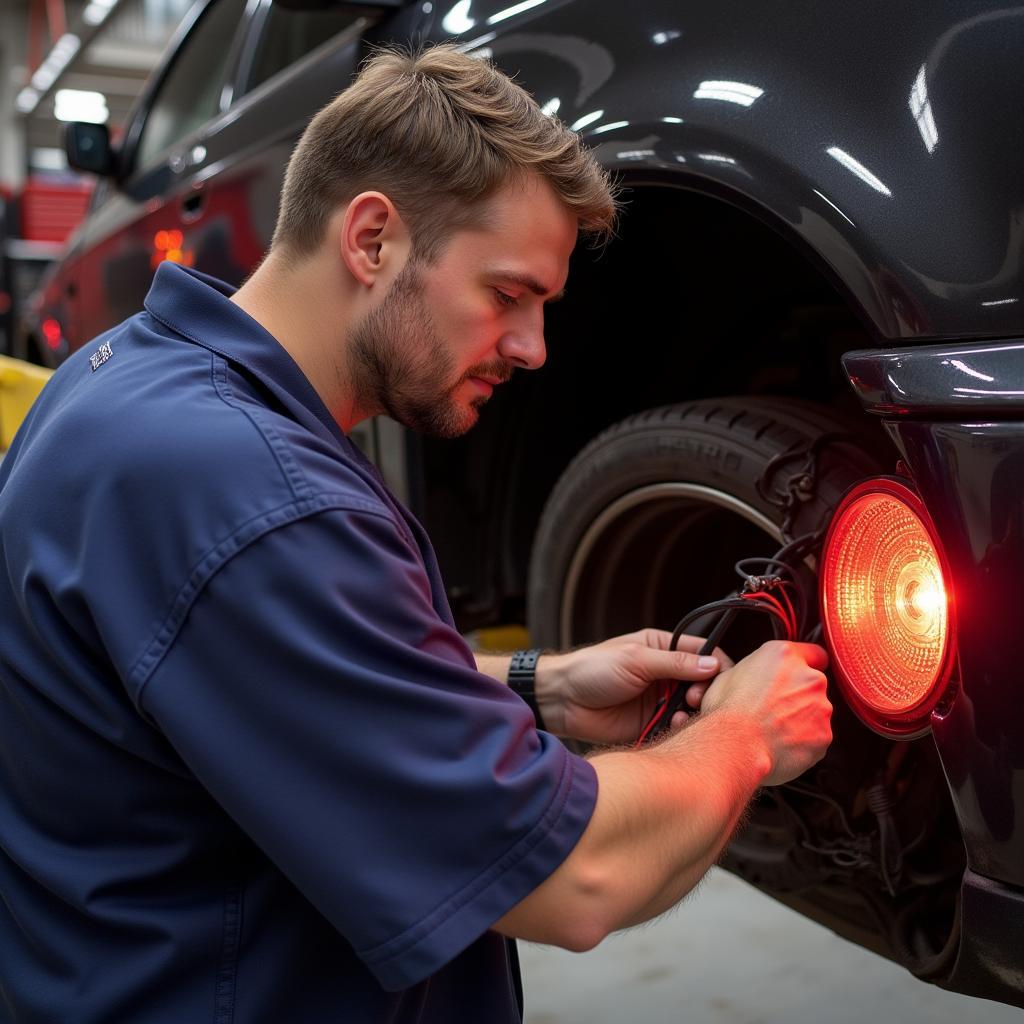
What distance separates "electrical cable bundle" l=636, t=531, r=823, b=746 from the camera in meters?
1.24

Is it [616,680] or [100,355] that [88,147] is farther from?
[616,680]

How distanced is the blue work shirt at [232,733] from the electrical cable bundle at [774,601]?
0.35m

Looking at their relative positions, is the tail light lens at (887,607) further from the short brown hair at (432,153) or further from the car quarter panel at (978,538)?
the short brown hair at (432,153)

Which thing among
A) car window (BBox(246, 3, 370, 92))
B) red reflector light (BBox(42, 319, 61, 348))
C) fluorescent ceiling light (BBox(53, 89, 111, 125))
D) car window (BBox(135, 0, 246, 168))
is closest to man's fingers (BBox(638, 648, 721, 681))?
car window (BBox(246, 3, 370, 92))

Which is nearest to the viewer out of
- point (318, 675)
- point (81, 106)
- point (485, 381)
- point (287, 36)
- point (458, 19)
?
point (318, 675)

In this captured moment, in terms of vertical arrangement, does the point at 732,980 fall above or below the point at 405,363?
below

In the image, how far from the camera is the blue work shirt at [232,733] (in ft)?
2.73

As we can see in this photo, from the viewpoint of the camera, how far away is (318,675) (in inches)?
32.6

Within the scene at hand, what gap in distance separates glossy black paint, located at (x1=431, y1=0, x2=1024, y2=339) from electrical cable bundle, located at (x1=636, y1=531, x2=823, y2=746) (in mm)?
273

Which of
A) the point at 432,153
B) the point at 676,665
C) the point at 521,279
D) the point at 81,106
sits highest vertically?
the point at 432,153

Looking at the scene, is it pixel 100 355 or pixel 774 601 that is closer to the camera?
pixel 100 355

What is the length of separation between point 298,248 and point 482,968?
0.69 m

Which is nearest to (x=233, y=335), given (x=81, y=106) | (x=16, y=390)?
(x=16, y=390)

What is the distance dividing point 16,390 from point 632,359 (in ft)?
6.67
